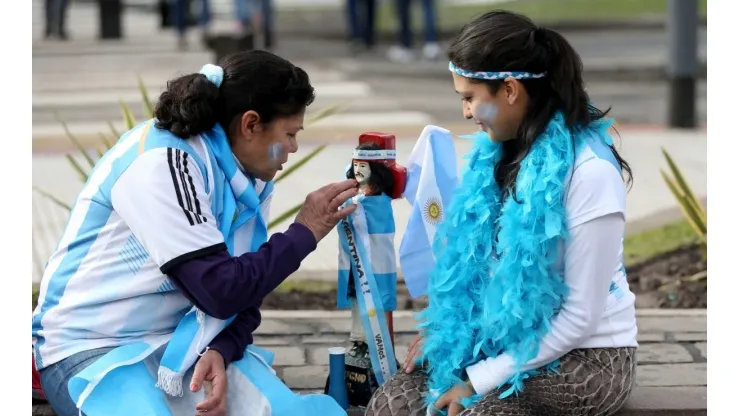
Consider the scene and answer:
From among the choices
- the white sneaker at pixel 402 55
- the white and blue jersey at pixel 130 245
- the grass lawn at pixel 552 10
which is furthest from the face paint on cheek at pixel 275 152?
the grass lawn at pixel 552 10

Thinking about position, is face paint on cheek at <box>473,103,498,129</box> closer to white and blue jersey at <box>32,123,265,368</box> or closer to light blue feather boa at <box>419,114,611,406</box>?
light blue feather boa at <box>419,114,611,406</box>

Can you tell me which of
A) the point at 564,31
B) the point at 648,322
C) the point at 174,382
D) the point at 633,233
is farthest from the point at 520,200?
the point at 564,31

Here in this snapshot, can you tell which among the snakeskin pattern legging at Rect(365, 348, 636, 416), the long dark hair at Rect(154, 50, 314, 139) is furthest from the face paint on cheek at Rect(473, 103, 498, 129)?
→ the snakeskin pattern legging at Rect(365, 348, 636, 416)

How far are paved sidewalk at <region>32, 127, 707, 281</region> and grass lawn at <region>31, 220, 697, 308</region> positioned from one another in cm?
10

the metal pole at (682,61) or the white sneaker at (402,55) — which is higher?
the metal pole at (682,61)

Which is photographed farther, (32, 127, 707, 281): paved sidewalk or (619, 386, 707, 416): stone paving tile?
(32, 127, 707, 281): paved sidewalk

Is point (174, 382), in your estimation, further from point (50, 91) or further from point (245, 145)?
point (50, 91)

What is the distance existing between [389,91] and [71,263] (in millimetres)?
7520

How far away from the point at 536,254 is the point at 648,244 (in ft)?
9.39

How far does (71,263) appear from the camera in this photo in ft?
9.93

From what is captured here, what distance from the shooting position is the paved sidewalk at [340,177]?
5719 millimetres

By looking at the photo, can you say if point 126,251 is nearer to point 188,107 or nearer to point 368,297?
point 188,107

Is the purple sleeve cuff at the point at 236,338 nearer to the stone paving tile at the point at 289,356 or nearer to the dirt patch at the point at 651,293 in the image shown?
the stone paving tile at the point at 289,356

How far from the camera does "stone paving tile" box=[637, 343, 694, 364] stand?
3.90 meters
